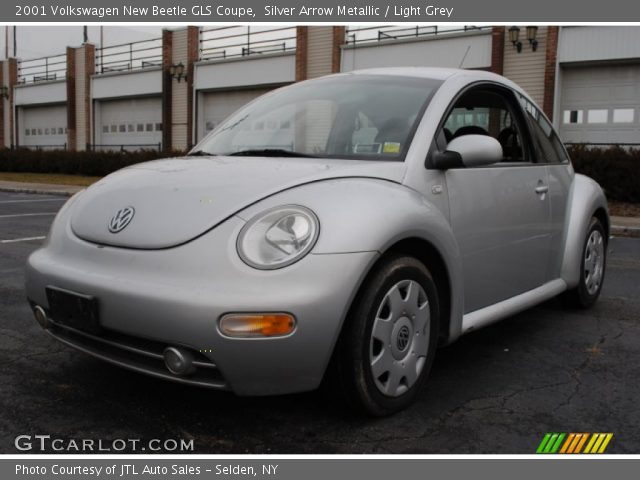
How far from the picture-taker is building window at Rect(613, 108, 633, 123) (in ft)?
64.1

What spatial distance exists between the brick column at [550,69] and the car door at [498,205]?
16.7 m

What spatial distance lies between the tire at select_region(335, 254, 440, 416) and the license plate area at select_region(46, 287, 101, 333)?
3.15 feet

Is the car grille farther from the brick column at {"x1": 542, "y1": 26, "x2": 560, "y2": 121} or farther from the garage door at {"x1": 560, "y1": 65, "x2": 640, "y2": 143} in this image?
the garage door at {"x1": 560, "y1": 65, "x2": 640, "y2": 143}

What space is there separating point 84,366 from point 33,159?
96.1ft

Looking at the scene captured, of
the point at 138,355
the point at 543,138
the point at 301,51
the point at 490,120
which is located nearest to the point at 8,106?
the point at 301,51

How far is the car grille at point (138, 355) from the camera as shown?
257 cm

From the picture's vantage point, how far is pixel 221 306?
8.09 ft

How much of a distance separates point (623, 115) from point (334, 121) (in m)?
18.3

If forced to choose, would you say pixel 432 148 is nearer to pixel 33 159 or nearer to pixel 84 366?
pixel 84 366

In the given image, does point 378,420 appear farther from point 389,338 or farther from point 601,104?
point 601,104

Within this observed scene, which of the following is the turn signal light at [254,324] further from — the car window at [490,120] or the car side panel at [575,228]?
the car side panel at [575,228]

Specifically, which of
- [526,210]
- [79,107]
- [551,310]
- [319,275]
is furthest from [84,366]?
[79,107]

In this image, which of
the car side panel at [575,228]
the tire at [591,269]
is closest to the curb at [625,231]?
the tire at [591,269]

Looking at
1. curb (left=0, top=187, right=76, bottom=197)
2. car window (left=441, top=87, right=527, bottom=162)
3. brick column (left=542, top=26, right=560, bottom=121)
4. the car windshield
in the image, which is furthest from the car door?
brick column (left=542, top=26, right=560, bottom=121)
